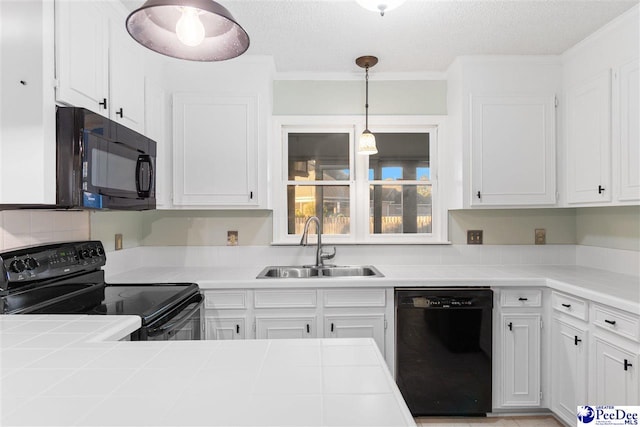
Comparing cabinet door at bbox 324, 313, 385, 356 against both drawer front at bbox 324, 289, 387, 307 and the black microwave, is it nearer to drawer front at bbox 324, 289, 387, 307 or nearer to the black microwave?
drawer front at bbox 324, 289, 387, 307

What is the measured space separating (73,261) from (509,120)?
2.81m

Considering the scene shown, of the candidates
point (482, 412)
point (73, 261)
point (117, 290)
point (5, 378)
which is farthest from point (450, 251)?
point (5, 378)

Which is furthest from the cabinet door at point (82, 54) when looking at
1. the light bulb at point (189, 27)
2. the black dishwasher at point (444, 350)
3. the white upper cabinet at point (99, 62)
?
the black dishwasher at point (444, 350)

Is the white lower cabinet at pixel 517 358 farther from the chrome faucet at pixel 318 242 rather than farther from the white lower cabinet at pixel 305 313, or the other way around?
the chrome faucet at pixel 318 242

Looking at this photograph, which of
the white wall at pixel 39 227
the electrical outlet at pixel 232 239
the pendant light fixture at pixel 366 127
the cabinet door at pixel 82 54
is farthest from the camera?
the electrical outlet at pixel 232 239

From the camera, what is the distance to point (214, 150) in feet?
8.21

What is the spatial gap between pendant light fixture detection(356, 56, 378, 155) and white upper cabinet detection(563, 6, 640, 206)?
133 centimetres

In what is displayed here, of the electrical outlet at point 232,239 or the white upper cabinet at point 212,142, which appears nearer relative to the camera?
the white upper cabinet at point 212,142

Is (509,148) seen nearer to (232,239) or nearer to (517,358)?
(517,358)

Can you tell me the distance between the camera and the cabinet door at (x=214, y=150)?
2.50 metres

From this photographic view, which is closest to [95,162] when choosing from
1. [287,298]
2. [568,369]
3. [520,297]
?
[287,298]

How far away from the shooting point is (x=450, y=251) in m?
2.85

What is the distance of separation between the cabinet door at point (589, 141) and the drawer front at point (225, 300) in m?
2.27

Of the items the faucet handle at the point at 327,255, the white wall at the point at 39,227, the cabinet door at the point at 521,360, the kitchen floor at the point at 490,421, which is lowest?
the kitchen floor at the point at 490,421
